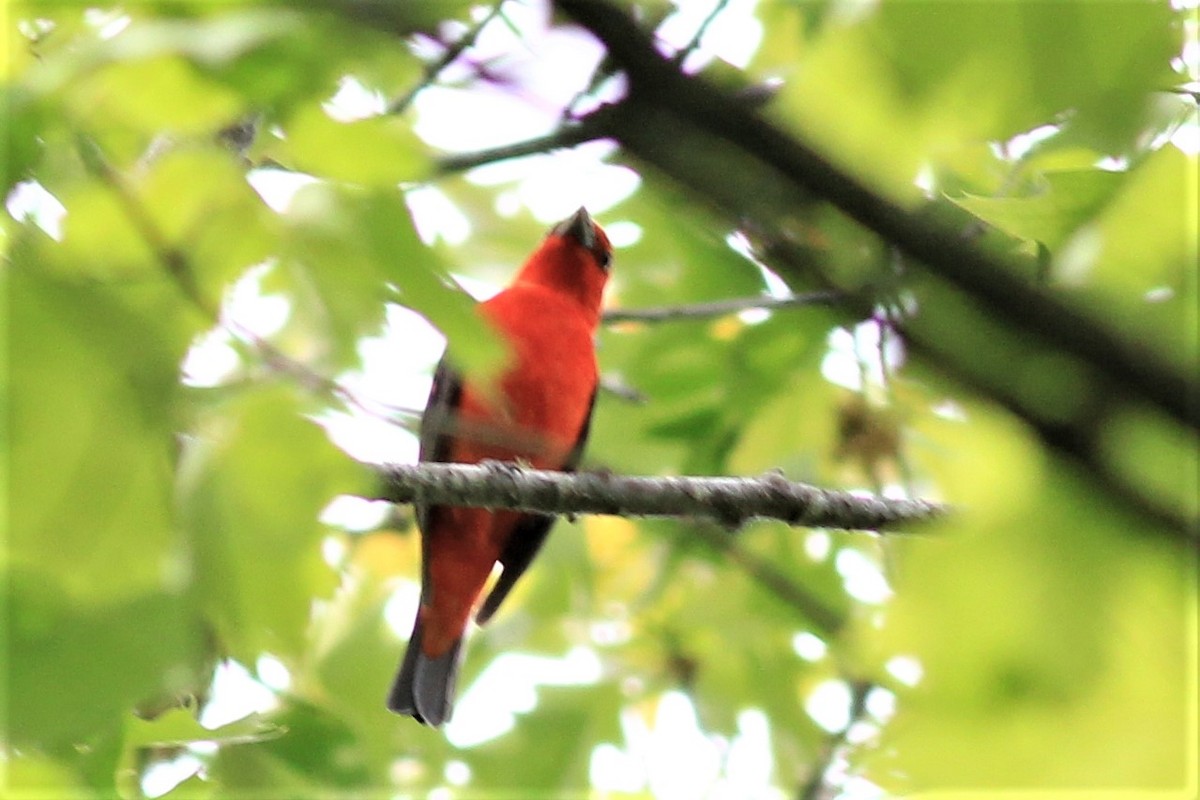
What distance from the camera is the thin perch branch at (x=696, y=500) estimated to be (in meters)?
3.25

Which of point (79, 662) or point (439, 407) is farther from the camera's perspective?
point (439, 407)

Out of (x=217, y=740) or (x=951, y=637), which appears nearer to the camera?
(x=951, y=637)

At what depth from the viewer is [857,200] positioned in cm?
64

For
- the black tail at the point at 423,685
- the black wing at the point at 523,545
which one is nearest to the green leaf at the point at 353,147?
the black tail at the point at 423,685

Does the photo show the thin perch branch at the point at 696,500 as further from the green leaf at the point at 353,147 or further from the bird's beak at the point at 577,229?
the bird's beak at the point at 577,229

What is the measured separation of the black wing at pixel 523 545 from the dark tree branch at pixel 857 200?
14.7ft

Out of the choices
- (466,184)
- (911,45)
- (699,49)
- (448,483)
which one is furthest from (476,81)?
(466,184)

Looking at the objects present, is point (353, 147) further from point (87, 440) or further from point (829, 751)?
point (829, 751)

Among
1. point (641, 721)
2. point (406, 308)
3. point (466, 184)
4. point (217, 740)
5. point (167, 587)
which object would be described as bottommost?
point (641, 721)

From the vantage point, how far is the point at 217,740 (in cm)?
225

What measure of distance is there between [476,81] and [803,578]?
172 inches

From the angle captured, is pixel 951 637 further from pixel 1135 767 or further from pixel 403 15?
pixel 403 15

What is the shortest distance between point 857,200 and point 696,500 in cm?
268

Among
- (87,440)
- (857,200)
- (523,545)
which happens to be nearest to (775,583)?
(523,545)
